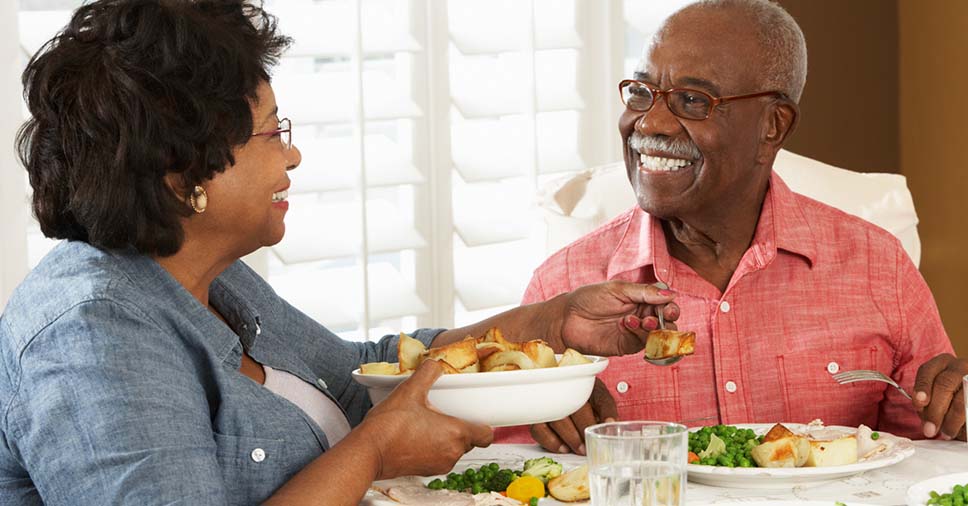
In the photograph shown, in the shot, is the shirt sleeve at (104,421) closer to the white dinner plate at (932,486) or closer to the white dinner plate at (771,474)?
the white dinner plate at (771,474)

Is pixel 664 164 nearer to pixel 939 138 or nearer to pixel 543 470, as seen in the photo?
pixel 543 470

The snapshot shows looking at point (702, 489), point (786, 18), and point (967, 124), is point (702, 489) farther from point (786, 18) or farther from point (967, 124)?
point (967, 124)

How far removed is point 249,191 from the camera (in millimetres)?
1612

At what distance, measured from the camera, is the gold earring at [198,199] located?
61.7 inches

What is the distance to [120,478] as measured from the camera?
1.35 m

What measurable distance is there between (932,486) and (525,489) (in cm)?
50

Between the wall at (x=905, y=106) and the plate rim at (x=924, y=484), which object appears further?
the wall at (x=905, y=106)

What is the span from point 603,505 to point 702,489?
0.40m

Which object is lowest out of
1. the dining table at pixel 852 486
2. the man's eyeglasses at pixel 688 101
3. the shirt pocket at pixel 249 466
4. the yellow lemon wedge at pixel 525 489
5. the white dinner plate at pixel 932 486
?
the dining table at pixel 852 486

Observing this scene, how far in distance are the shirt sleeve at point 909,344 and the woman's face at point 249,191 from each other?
116 centimetres

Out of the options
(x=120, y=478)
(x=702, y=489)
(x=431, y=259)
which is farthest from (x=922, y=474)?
(x=431, y=259)

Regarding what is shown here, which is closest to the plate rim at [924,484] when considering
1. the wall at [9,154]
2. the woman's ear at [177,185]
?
the woman's ear at [177,185]

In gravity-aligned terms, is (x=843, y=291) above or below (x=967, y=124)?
below

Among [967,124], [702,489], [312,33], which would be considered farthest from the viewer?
[967,124]
